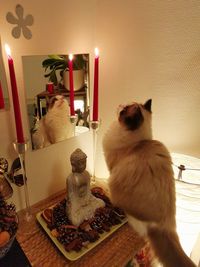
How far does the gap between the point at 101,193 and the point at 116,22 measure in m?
0.69

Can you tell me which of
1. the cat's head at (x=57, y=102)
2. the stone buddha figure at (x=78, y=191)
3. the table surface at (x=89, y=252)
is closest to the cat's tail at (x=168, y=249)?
the table surface at (x=89, y=252)

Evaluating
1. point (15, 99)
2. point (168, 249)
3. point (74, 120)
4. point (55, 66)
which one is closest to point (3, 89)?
point (15, 99)

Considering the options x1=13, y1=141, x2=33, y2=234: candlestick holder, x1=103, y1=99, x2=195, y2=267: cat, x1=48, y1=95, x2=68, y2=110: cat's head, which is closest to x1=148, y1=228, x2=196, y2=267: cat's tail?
x1=103, y1=99, x2=195, y2=267: cat

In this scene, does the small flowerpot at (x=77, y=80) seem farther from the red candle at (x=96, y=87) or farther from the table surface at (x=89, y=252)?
the table surface at (x=89, y=252)

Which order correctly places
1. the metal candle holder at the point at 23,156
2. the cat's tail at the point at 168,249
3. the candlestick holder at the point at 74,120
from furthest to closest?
the candlestick holder at the point at 74,120 < the metal candle holder at the point at 23,156 < the cat's tail at the point at 168,249

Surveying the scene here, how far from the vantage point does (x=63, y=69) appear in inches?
30.1

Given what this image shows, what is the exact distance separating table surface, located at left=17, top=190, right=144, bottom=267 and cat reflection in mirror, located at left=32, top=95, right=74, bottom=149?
0.30 meters

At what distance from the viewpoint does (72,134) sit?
0.89 m

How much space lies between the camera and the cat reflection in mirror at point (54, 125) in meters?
0.77

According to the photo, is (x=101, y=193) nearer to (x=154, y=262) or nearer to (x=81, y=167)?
(x=81, y=167)

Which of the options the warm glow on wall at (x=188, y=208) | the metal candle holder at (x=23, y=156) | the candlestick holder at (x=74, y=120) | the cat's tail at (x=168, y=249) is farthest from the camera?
the candlestick holder at (x=74, y=120)

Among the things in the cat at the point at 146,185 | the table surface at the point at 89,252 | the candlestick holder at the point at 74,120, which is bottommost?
the table surface at the point at 89,252

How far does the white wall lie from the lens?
700 millimetres

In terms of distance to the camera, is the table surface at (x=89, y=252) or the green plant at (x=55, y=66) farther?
the green plant at (x=55, y=66)
